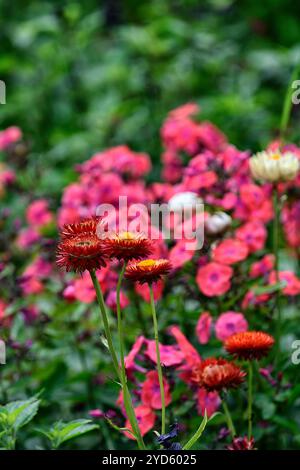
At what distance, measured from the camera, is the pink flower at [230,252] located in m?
1.90

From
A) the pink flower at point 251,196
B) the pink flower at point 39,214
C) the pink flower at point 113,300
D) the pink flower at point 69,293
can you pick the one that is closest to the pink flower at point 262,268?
the pink flower at point 251,196

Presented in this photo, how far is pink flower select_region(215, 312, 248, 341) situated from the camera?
182 centimetres

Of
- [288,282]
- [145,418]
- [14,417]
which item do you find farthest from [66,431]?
[288,282]

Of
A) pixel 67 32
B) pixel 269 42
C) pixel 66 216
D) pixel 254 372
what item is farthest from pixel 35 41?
pixel 254 372

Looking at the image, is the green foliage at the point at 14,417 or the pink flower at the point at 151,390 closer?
the green foliage at the point at 14,417

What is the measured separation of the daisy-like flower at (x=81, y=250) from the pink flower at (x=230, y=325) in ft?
1.83

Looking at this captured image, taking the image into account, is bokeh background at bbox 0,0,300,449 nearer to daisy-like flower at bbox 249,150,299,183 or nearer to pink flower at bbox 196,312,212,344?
pink flower at bbox 196,312,212,344

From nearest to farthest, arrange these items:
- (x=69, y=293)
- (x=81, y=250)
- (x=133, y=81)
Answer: (x=81, y=250), (x=69, y=293), (x=133, y=81)

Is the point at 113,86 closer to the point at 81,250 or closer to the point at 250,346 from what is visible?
the point at 250,346

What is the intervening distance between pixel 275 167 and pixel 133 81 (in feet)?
7.78

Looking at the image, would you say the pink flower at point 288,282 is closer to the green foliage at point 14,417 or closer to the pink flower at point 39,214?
the green foliage at point 14,417

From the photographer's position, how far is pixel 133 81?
407 centimetres

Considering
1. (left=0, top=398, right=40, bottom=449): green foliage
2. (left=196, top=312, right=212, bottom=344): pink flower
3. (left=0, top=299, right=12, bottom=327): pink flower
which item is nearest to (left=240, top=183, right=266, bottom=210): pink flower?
(left=196, top=312, right=212, bottom=344): pink flower

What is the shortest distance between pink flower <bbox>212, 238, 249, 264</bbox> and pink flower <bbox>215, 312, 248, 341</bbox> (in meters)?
0.14
